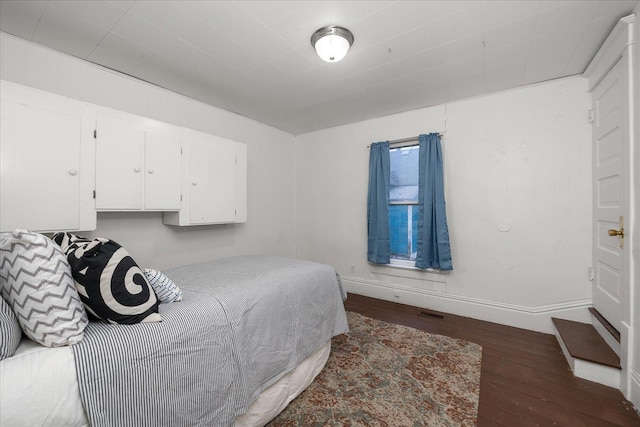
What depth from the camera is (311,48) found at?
7.11 ft

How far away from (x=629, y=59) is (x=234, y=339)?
3.05 m

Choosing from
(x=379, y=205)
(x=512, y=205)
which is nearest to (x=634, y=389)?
(x=512, y=205)

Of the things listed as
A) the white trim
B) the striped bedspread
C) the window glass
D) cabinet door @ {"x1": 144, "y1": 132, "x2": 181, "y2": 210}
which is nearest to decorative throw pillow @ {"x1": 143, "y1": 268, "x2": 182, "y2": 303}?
the striped bedspread

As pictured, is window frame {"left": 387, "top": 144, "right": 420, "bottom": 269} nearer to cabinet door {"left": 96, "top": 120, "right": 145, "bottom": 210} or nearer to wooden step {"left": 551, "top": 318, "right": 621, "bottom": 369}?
wooden step {"left": 551, "top": 318, "right": 621, "bottom": 369}

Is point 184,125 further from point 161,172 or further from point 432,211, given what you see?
point 432,211

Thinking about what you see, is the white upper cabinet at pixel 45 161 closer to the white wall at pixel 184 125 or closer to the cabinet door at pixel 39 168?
the cabinet door at pixel 39 168

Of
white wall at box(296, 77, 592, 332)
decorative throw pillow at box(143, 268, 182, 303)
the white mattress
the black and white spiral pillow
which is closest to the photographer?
the white mattress

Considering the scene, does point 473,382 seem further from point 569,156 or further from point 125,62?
point 125,62

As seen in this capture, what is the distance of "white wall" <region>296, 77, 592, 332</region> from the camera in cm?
263

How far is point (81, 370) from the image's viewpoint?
0.91 meters

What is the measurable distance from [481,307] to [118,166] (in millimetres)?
3920

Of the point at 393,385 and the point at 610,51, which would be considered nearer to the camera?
the point at 393,385

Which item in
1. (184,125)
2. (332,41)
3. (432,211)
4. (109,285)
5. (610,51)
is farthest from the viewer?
(432,211)

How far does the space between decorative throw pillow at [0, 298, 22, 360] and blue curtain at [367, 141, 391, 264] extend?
334 centimetres
